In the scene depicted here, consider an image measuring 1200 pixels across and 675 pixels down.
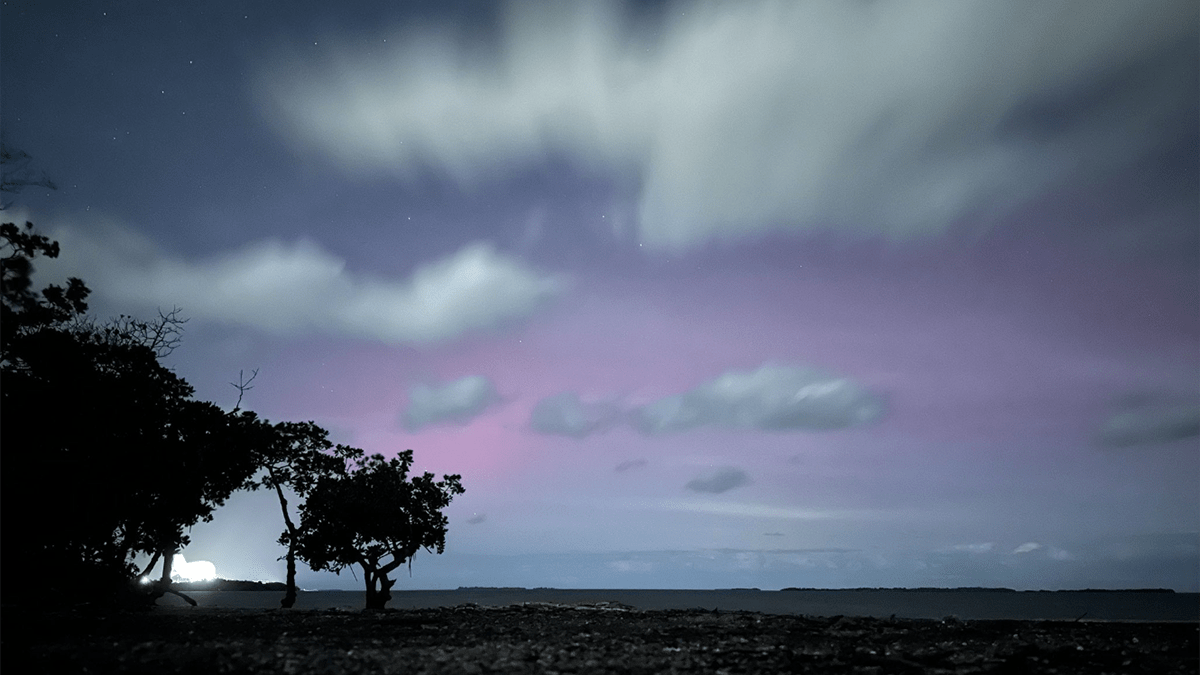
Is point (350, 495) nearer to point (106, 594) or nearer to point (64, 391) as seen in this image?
point (106, 594)

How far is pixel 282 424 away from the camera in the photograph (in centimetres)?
4034

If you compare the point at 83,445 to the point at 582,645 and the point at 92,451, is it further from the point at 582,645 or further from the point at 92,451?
the point at 582,645

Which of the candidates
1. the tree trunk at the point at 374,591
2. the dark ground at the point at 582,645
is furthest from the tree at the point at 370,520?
the dark ground at the point at 582,645

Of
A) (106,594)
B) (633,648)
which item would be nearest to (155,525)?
(106,594)

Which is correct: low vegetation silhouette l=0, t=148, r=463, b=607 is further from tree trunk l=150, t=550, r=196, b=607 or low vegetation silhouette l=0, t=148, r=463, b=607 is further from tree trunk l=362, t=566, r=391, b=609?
tree trunk l=362, t=566, r=391, b=609

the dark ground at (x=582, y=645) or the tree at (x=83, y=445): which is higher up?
the tree at (x=83, y=445)

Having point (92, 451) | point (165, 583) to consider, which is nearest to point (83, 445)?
point (92, 451)

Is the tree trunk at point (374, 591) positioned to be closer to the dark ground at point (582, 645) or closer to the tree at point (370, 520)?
the tree at point (370, 520)

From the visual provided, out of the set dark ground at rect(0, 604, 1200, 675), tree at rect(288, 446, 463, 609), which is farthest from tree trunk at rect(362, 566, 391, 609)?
dark ground at rect(0, 604, 1200, 675)

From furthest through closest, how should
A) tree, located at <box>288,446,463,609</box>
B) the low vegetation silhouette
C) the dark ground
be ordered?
tree, located at <box>288,446,463,609</box>
the low vegetation silhouette
the dark ground

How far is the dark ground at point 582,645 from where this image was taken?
14984mm

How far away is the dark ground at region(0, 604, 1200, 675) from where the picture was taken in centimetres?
1498

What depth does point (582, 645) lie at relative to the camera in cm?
1934

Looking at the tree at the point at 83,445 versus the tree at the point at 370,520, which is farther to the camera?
the tree at the point at 370,520
